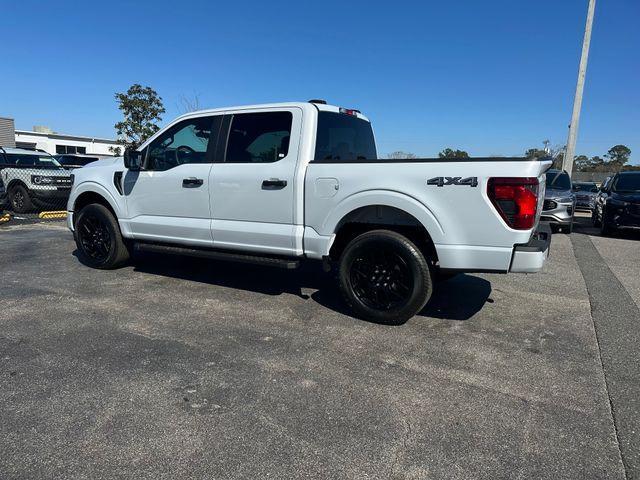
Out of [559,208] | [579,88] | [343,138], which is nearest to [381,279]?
[343,138]

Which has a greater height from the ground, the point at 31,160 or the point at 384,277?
the point at 31,160

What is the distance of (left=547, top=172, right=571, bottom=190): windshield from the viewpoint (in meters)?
12.5

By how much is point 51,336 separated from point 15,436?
1600 mm

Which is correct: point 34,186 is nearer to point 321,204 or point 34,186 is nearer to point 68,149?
point 321,204

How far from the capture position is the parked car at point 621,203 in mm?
11117

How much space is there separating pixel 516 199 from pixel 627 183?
10878mm

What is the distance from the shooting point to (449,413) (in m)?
2.84

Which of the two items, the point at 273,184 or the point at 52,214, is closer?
the point at 273,184

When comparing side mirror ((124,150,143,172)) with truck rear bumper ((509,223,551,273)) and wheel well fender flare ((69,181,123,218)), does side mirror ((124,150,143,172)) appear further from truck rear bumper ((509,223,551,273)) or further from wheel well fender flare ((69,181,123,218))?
truck rear bumper ((509,223,551,273))

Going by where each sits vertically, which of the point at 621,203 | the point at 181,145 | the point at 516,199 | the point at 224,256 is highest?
the point at 181,145

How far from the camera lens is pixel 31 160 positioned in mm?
14438

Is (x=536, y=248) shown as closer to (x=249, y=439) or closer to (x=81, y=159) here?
(x=249, y=439)

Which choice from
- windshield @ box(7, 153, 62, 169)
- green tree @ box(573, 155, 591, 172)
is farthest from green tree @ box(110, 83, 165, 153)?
green tree @ box(573, 155, 591, 172)

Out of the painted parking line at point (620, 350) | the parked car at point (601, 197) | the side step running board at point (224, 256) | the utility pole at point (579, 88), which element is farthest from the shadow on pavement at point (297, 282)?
the utility pole at point (579, 88)
